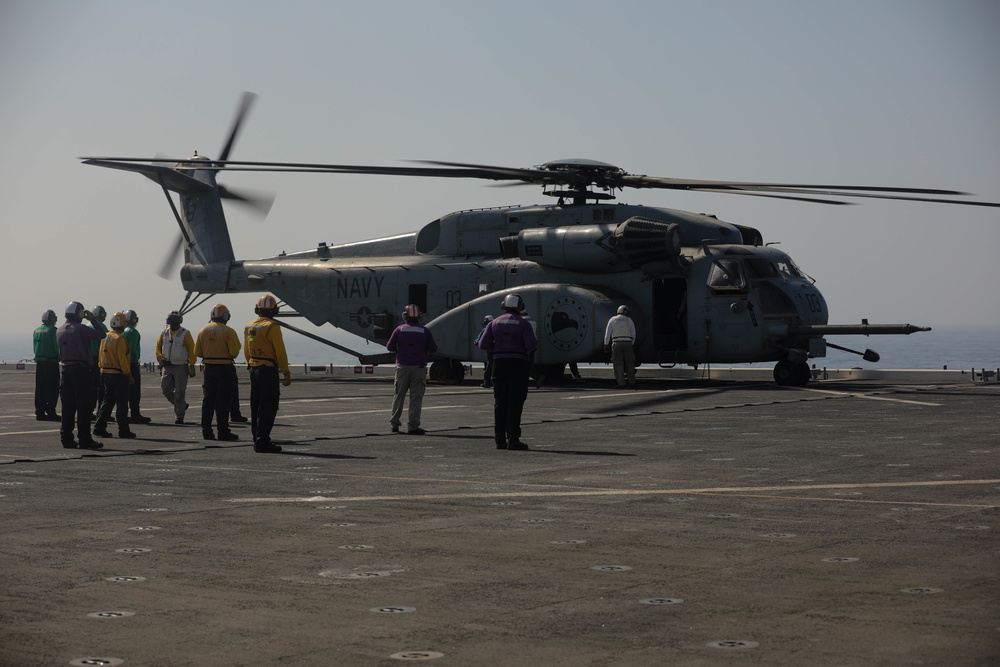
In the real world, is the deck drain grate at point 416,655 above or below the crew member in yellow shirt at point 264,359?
below

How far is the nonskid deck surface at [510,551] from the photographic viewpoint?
5566 millimetres

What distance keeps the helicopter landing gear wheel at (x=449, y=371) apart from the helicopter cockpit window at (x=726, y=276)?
24.2 feet

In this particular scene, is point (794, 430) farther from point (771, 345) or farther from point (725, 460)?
point (771, 345)

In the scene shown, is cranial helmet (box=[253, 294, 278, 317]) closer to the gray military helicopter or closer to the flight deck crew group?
the flight deck crew group

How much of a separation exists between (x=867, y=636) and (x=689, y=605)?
988 mm

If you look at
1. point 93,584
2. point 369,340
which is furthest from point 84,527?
point 369,340

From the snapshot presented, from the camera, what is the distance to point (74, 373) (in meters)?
16.1

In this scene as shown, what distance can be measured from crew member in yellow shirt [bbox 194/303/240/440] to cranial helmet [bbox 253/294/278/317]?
64.6 inches

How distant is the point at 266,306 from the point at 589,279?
14.0 meters

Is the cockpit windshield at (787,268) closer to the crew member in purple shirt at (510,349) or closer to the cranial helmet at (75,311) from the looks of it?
the crew member in purple shirt at (510,349)

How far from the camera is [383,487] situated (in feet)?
36.6

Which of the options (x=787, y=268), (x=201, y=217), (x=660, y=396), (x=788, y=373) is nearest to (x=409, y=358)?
(x=660, y=396)

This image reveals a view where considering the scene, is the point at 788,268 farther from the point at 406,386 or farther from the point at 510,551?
the point at 510,551

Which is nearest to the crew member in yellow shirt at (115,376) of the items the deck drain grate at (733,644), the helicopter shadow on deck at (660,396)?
the helicopter shadow on deck at (660,396)
